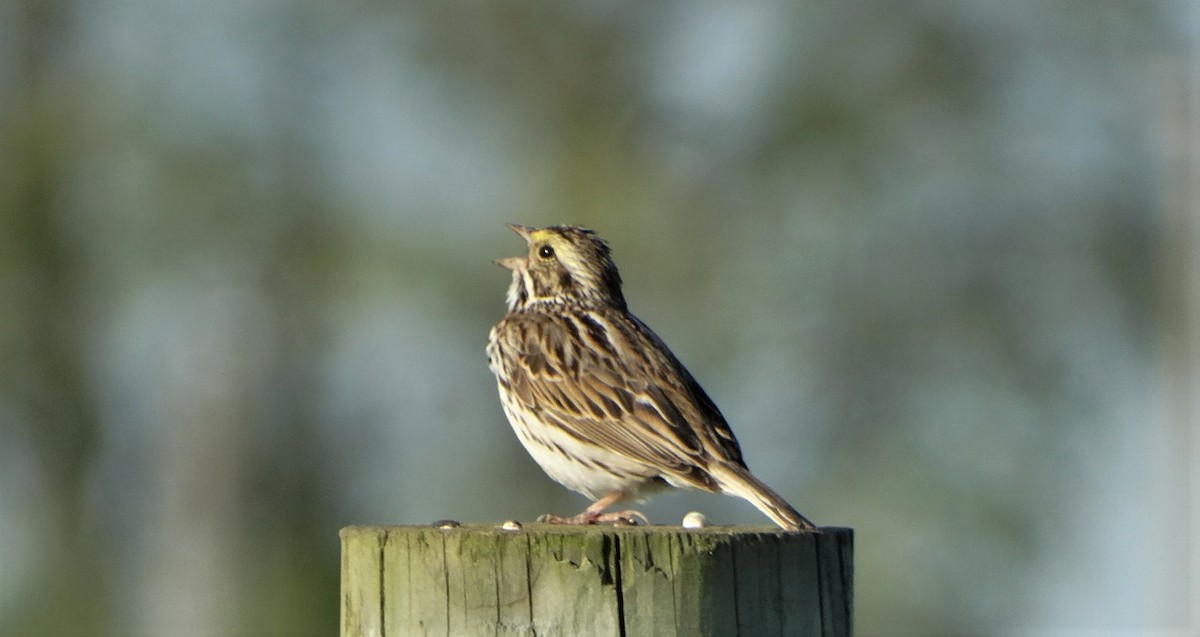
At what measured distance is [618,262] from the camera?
23203 millimetres

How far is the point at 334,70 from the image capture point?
2702 cm

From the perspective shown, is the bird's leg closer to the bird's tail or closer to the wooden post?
the bird's tail

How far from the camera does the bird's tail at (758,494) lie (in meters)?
5.80

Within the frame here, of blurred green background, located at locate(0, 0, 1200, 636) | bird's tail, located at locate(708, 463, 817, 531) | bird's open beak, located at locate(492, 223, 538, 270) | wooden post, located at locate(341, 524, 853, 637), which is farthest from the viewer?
blurred green background, located at locate(0, 0, 1200, 636)

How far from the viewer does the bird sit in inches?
279

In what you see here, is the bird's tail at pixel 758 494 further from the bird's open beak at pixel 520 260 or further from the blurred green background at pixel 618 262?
the blurred green background at pixel 618 262

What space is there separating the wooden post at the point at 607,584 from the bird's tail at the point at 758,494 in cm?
30

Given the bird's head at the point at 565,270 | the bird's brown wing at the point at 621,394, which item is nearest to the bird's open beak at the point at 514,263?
the bird's head at the point at 565,270

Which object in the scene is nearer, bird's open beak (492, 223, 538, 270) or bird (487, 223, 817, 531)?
bird (487, 223, 817, 531)

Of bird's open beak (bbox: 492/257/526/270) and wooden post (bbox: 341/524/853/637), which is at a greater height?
bird's open beak (bbox: 492/257/526/270)

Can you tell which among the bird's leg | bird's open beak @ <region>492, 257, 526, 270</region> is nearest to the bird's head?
bird's open beak @ <region>492, 257, 526, 270</region>

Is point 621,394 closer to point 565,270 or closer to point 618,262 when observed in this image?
point 565,270

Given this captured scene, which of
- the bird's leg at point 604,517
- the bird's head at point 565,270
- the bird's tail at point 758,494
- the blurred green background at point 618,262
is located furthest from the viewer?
the blurred green background at point 618,262

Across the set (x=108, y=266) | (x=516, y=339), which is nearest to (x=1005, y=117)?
(x=108, y=266)
